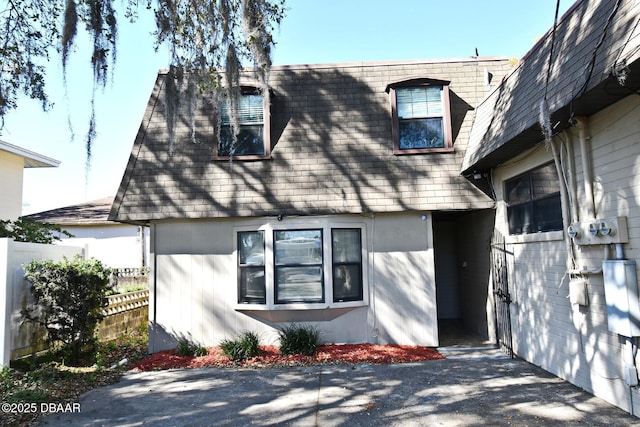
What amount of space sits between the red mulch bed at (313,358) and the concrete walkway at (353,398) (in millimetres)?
244

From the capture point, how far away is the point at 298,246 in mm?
7250

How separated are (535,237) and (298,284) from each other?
3788mm

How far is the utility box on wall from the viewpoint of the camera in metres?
3.97

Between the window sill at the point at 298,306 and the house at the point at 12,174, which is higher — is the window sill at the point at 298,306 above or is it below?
below

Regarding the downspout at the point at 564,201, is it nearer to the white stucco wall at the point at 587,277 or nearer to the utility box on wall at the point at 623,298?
the white stucco wall at the point at 587,277

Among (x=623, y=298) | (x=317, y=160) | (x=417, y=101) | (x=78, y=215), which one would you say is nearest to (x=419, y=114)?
(x=417, y=101)

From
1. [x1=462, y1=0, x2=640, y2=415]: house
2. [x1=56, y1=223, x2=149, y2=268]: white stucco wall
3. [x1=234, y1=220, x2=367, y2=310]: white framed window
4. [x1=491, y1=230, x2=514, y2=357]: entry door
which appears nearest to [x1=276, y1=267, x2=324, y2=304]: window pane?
[x1=234, y1=220, x2=367, y2=310]: white framed window

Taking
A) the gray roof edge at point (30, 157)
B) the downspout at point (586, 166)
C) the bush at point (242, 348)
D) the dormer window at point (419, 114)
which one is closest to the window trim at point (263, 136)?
the dormer window at point (419, 114)

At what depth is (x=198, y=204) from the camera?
730cm

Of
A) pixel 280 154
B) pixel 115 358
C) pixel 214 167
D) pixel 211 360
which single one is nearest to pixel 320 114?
pixel 280 154

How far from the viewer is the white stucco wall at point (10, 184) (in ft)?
36.0

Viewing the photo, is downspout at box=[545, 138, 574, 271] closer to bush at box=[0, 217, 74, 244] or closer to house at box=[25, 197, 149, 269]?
bush at box=[0, 217, 74, 244]

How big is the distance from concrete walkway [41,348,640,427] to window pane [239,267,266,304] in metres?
1.35

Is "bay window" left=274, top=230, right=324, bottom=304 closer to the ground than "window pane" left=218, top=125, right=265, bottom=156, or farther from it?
closer to the ground
